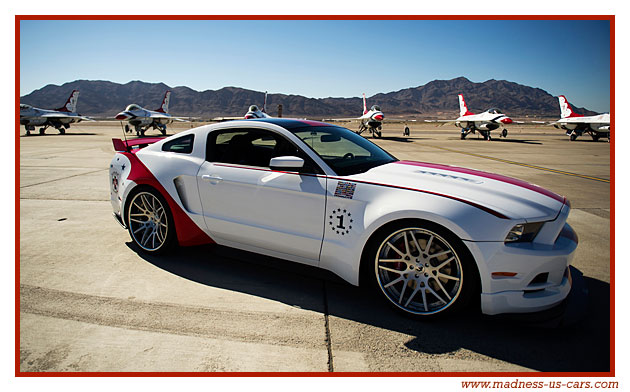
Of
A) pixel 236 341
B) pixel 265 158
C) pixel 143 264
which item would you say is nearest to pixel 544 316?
pixel 236 341

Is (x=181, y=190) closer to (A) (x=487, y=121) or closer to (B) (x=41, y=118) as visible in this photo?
(A) (x=487, y=121)

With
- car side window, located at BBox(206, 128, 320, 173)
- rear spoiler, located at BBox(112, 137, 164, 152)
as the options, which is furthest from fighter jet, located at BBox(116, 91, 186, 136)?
car side window, located at BBox(206, 128, 320, 173)

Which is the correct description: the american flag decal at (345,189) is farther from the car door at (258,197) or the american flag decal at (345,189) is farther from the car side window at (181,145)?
the car side window at (181,145)

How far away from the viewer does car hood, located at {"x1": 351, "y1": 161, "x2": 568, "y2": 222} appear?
2.91m

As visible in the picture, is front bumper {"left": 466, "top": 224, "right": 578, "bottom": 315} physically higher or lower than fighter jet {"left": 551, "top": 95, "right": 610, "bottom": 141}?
lower

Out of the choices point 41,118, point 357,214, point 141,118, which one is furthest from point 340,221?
point 41,118

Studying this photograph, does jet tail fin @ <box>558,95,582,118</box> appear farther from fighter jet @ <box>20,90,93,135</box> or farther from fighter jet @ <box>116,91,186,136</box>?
fighter jet @ <box>20,90,93,135</box>

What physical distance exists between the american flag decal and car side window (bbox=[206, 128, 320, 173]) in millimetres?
745

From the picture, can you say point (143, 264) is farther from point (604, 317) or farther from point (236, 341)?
point (604, 317)

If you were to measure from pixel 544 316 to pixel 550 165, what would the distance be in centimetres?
1309

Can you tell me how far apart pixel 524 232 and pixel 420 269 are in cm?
81

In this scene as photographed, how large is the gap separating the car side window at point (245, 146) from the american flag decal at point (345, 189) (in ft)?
2.44

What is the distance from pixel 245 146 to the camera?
410cm
